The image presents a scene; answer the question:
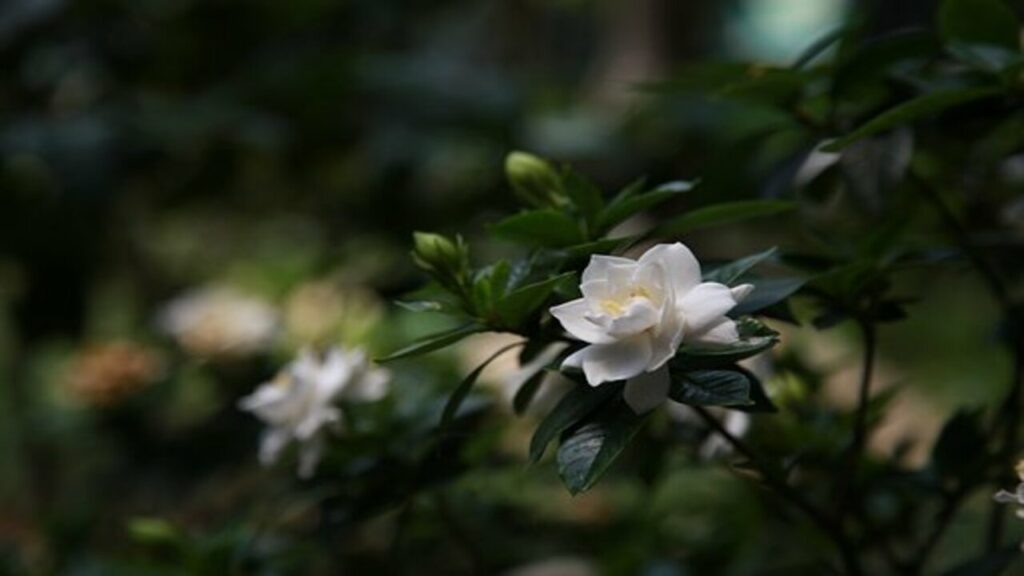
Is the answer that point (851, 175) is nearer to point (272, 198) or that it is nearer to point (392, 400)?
point (392, 400)

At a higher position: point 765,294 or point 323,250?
point 765,294

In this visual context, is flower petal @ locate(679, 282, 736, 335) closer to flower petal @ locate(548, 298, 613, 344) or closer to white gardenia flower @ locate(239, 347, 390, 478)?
flower petal @ locate(548, 298, 613, 344)

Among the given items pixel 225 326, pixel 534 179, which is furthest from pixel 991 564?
pixel 225 326

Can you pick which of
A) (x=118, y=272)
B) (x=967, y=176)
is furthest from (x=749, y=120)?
(x=967, y=176)

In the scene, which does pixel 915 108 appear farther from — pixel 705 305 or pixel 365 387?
pixel 365 387

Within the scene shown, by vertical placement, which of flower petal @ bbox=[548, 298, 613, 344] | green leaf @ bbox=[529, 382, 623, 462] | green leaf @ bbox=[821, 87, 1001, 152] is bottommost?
green leaf @ bbox=[529, 382, 623, 462]

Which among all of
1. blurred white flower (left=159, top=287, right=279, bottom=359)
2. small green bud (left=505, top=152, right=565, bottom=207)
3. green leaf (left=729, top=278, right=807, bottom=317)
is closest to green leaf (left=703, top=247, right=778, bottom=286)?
green leaf (left=729, top=278, right=807, bottom=317)

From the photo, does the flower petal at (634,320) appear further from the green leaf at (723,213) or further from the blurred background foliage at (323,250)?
the blurred background foliage at (323,250)
